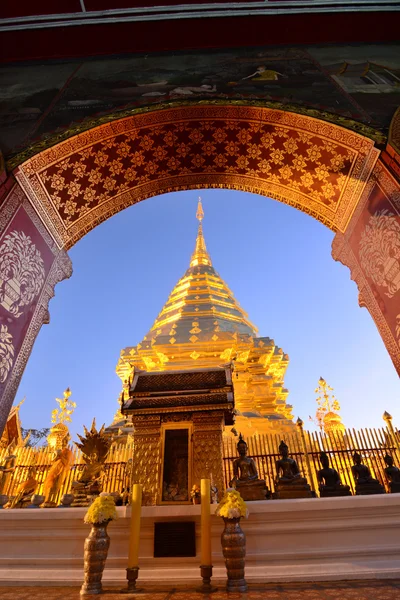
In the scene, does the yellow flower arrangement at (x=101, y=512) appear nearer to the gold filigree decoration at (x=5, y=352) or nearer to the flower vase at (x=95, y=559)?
the flower vase at (x=95, y=559)

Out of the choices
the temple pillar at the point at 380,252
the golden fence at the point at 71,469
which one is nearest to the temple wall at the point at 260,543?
the temple pillar at the point at 380,252

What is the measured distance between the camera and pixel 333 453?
8188 mm

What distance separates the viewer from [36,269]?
5246 mm

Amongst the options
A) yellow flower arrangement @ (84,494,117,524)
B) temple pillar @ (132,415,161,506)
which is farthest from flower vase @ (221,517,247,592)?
temple pillar @ (132,415,161,506)

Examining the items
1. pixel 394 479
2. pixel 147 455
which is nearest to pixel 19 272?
pixel 147 455

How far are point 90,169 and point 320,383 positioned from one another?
12.3m

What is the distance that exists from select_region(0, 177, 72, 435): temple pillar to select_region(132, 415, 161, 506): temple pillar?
5.32 ft

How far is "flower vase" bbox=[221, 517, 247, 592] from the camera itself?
2434 millimetres

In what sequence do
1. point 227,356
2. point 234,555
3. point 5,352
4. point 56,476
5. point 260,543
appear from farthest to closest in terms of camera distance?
1. point 227,356
2. point 56,476
3. point 5,352
4. point 260,543
5. point 234,555

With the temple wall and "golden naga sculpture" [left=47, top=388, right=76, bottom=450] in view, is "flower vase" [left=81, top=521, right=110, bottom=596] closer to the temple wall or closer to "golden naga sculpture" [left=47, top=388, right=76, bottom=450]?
the temple wall

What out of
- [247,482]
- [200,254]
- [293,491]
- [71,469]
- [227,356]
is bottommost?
[293,491]

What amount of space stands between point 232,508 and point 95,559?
1.02 metres

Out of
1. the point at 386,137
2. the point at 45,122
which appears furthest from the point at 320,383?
the point at 45,122

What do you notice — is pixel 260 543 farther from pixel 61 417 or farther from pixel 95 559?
pixel 61 417
